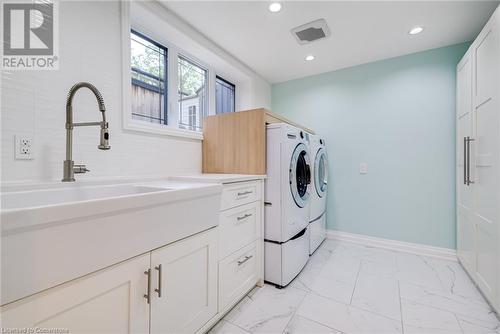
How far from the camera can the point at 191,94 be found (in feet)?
7.70

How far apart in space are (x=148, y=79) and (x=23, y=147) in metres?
1.09

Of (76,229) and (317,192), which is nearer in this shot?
(76,229)

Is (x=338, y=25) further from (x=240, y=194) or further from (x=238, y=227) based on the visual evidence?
(x=238, y=227)

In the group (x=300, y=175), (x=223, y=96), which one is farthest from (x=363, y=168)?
(x=223, y=96)

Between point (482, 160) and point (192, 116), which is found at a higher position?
point (192, 116)

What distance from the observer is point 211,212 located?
3.99ft

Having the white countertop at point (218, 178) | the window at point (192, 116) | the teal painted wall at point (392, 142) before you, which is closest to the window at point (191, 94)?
the window at point (192, 116)

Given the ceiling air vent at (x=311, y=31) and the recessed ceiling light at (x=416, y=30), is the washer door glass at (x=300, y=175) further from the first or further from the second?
the recessed ceiling light at (x=416, y=30)

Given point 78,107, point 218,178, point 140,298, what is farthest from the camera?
point 218,178

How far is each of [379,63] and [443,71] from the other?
25.5 inches

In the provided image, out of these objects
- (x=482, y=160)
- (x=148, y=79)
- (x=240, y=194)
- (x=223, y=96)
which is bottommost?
(x=240, y=194)

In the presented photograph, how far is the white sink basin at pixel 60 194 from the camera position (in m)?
0.96

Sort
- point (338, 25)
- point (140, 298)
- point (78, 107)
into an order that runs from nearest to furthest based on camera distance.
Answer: point (140, 298) → point (78, 107) → point (338, 25)

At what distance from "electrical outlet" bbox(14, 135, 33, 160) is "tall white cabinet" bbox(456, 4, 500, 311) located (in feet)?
8.97
